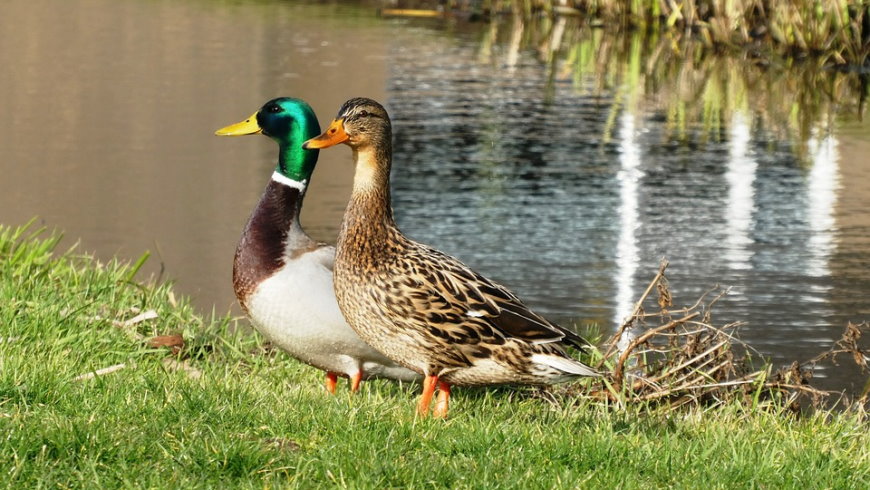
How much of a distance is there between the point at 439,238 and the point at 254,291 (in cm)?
410

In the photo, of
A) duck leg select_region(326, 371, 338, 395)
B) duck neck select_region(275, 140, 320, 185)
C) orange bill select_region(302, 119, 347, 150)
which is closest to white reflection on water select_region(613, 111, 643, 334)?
duck leg select_region(326, 371, 338, 395)

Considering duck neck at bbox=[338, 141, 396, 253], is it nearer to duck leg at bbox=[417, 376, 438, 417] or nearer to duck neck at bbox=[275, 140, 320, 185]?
duck leg at bbox=[417, 376, 438, 417]

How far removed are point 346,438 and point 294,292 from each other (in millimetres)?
1346

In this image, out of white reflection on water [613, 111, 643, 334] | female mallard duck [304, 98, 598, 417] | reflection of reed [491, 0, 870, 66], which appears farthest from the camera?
reflection of reed [491, 0, 870, 66]

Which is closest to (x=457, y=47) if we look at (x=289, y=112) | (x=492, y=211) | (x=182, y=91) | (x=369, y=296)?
(x=182, y=91)

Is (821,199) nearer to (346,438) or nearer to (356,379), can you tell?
(356,379)

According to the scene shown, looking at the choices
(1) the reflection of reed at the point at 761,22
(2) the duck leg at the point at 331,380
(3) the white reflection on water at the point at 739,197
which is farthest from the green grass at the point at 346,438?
(1) the reflection of reed at the point at 761,22

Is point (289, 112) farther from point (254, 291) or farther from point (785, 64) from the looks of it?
point (785, 64)

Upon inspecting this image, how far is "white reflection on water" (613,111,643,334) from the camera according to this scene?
27.3 ft

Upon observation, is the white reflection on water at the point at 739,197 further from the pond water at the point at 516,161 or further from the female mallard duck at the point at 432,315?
the female mallard duck at the point at 432,315

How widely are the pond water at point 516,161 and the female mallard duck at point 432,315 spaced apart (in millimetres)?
2431

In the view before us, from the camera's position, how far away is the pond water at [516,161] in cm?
885

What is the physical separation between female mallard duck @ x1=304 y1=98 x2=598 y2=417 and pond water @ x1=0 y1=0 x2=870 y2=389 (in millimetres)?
2431

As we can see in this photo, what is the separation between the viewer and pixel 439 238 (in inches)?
382
